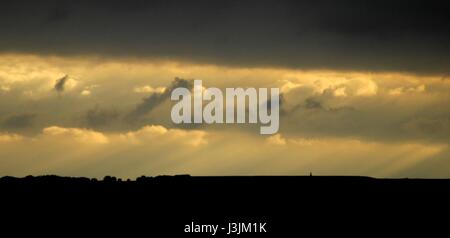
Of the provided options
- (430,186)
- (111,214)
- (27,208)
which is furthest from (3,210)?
(430,186)

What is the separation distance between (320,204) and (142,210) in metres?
17.6

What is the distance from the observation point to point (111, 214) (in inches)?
4651

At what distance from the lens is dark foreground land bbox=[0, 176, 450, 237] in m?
114

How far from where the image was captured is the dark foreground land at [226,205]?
11381 centimetres

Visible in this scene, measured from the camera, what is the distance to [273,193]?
120 m

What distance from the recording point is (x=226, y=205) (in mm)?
117750

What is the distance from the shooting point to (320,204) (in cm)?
11712
